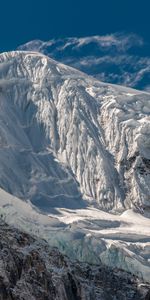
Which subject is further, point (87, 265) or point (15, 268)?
point (87, 265)

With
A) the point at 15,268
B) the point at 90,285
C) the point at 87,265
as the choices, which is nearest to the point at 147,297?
the point at 90,285

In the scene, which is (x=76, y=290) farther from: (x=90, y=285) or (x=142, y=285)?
(x=142, y=285)

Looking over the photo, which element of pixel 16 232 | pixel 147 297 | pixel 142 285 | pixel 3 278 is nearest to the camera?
pixel 3 278

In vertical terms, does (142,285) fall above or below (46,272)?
below

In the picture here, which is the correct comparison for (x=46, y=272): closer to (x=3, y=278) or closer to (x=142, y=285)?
(x=3, y=278)

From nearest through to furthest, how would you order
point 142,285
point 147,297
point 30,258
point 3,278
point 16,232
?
1. point 3,278
2. point 30,258
3. point 16,232
4. point 147,297
5. point 142,285

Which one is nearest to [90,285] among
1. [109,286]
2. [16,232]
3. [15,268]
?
[109,286]
